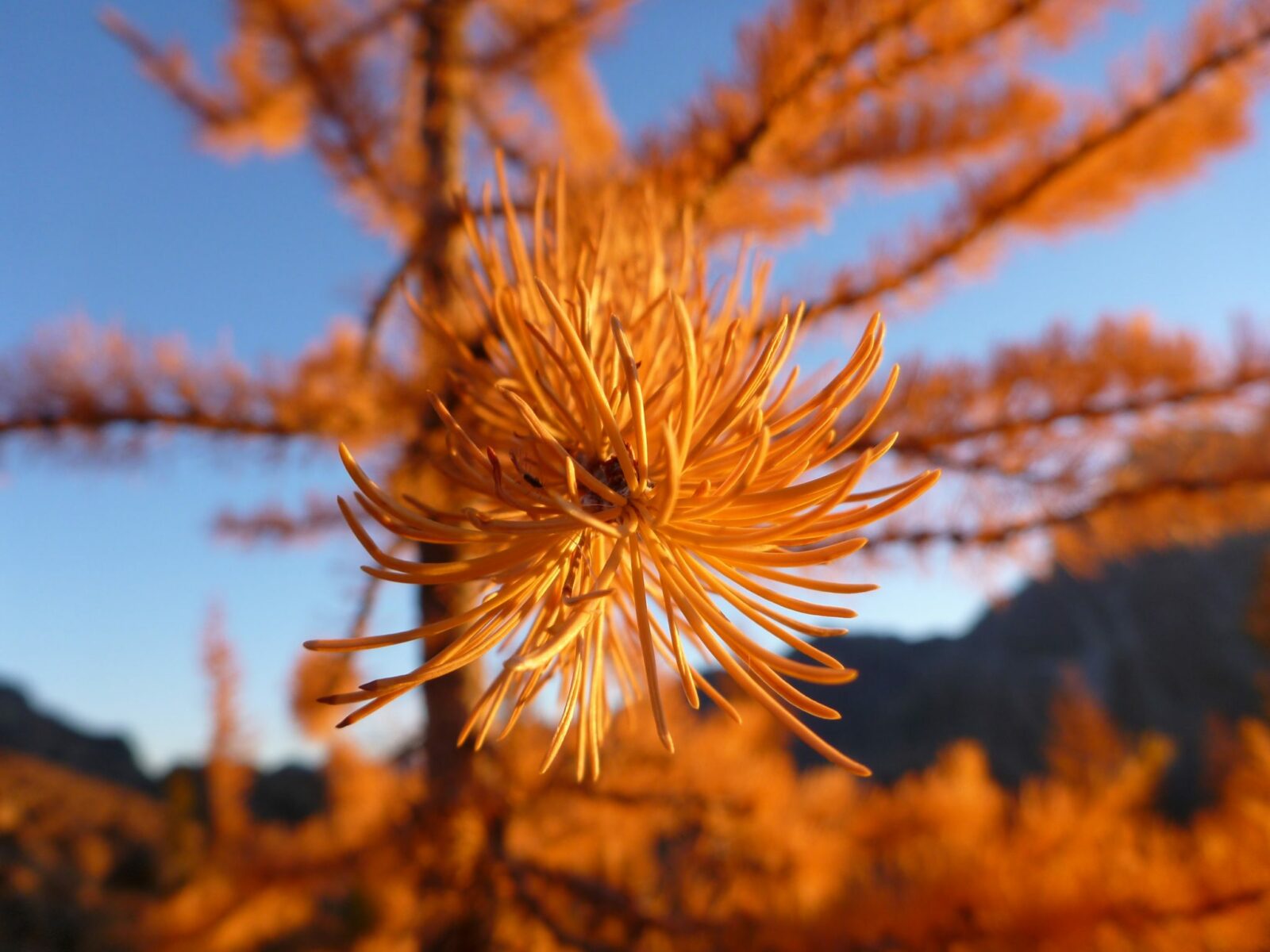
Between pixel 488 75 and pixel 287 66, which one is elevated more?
pixel 488 75

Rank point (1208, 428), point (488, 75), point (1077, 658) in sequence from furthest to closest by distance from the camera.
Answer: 1. point (1077, 658)
2. point (488, 75)
3. point (1208, 428)

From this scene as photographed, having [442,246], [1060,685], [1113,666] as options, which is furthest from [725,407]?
[1113,666]

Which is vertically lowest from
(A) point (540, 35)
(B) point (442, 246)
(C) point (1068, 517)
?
(C) point (1068, 517)

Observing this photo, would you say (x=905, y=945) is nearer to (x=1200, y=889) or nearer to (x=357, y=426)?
(x=1200, y=889)

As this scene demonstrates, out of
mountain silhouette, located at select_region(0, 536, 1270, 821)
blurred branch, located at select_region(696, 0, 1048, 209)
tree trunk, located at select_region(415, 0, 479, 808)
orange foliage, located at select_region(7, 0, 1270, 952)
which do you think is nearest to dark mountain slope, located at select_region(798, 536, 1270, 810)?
mountain silhouette, located at select_region(0, 536, 1270, 821)

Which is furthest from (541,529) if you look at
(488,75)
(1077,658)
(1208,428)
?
(1077,658)

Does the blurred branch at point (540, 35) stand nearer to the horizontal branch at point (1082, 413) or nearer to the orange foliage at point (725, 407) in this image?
the orange foliage at point (725, 407)

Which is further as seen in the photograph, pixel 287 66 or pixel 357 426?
pixel 287 66

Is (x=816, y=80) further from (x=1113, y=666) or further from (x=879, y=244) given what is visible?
(x=1113, y=666)

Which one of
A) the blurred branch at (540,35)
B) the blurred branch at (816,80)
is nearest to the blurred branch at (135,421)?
the blurred branch at (816,80)

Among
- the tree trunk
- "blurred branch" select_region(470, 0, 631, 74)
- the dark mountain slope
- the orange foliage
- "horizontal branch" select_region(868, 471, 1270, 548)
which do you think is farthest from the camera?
the dark mountain slope

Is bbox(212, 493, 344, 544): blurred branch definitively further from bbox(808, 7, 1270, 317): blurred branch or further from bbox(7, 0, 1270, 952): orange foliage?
bbox(808, 7, 1270, 317): blurred branch
